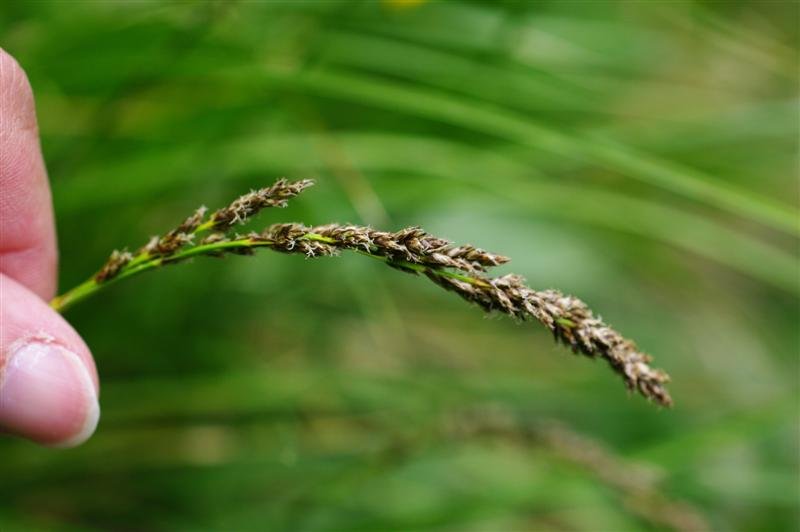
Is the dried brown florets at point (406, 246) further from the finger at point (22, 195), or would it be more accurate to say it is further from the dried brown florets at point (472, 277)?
the finger at point (22, 195)

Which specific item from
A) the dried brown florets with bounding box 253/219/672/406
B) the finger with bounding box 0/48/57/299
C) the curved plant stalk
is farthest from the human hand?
the dried brown florets with bounding box 253/219/672/406

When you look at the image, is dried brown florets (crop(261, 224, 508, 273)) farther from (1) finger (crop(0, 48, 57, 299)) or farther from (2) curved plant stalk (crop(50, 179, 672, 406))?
(1) finger (crop(0, 48, 57, 299))

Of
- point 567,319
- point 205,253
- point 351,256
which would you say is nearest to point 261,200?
point 205,253

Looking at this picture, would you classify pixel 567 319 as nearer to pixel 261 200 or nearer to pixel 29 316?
pixel 261 200

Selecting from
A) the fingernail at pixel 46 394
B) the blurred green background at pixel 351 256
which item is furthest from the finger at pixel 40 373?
the blurred green background at pixel 351 256

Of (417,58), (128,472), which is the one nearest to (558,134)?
(417,58)

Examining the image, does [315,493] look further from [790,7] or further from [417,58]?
[790,7]
